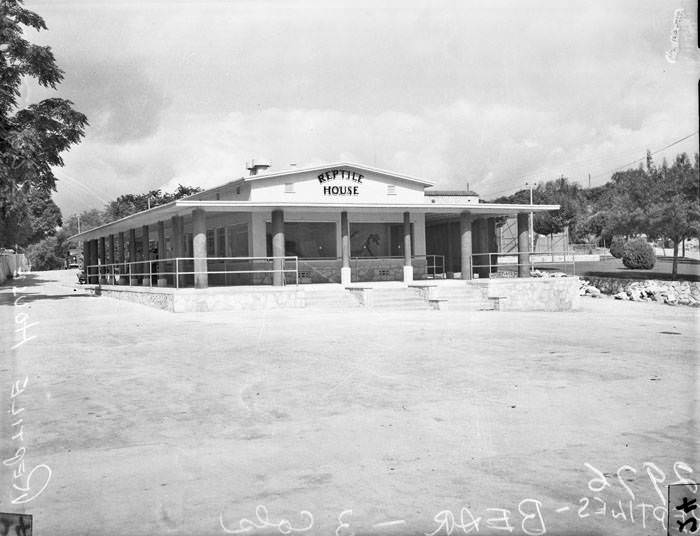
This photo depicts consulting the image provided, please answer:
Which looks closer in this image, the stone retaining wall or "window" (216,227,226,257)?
"window" (216,227,226,257)

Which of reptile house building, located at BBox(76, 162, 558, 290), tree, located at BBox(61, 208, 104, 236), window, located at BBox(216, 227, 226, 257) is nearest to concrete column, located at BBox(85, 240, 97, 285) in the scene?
reptile house building, located at BBox(76, 162, 558, 290)

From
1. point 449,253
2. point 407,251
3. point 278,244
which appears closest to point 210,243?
point 278,244

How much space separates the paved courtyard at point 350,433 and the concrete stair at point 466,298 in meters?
8.57

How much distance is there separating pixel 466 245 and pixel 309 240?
19.7 ft

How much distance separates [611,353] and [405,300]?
10.9 meters

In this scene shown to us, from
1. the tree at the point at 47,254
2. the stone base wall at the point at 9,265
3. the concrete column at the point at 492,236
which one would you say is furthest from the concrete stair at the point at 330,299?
the tree at the point at 47,254

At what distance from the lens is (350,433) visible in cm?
622

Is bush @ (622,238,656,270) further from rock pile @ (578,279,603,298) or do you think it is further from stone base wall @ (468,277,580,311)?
stone base wall @ (468,277,580,311)

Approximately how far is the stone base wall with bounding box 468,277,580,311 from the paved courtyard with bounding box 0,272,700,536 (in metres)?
10.6

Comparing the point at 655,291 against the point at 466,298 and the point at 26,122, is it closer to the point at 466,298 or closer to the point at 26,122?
the point at 466,298

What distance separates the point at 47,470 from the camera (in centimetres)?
527

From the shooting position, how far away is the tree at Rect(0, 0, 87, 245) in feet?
55.5

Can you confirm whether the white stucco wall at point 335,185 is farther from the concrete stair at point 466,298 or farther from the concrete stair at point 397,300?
the concrete stair at point 466,298

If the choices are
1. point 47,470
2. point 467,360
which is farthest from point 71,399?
point 467,360
